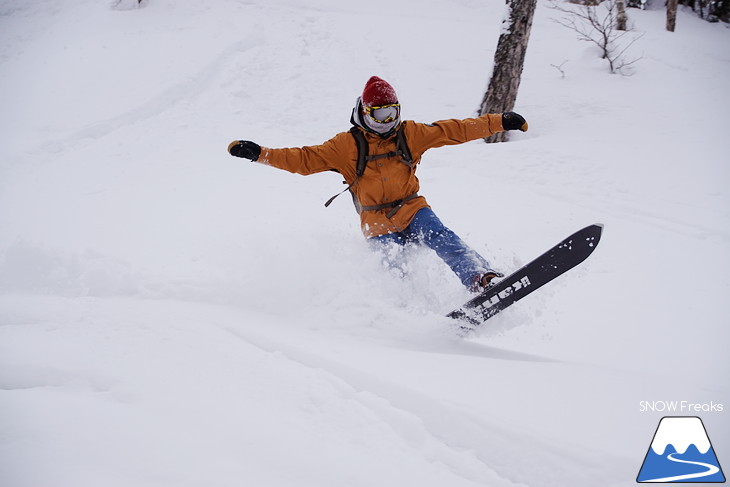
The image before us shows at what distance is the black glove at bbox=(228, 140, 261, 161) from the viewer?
12.8 ft

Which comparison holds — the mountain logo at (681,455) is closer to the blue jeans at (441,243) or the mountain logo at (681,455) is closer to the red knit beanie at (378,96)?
the blue jeans at (441,243)

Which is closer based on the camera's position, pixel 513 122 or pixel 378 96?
pixel 378 96

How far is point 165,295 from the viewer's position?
3934mm

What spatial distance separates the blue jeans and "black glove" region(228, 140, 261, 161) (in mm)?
1195

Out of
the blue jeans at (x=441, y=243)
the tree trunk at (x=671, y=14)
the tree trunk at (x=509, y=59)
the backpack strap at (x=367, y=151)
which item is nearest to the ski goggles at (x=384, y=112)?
the backpack strap at (x=367, y=151)

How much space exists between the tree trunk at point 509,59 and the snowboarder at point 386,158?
422 centimetres

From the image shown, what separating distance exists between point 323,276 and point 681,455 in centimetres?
274

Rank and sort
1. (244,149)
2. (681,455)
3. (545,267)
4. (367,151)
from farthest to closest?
(367,151) < (244,149) < (545,267) < (681,455)

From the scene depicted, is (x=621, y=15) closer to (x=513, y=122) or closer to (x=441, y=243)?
(x=513, y=122)

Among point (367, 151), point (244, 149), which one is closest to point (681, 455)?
point (367, 151)

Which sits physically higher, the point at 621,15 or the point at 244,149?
the point at 621,15

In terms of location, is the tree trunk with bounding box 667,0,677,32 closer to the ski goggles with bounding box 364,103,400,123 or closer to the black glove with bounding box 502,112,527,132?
the black glove with bounding box 502,112,527,132

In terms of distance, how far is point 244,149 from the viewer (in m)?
3.90

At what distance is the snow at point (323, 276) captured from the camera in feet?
6.89
